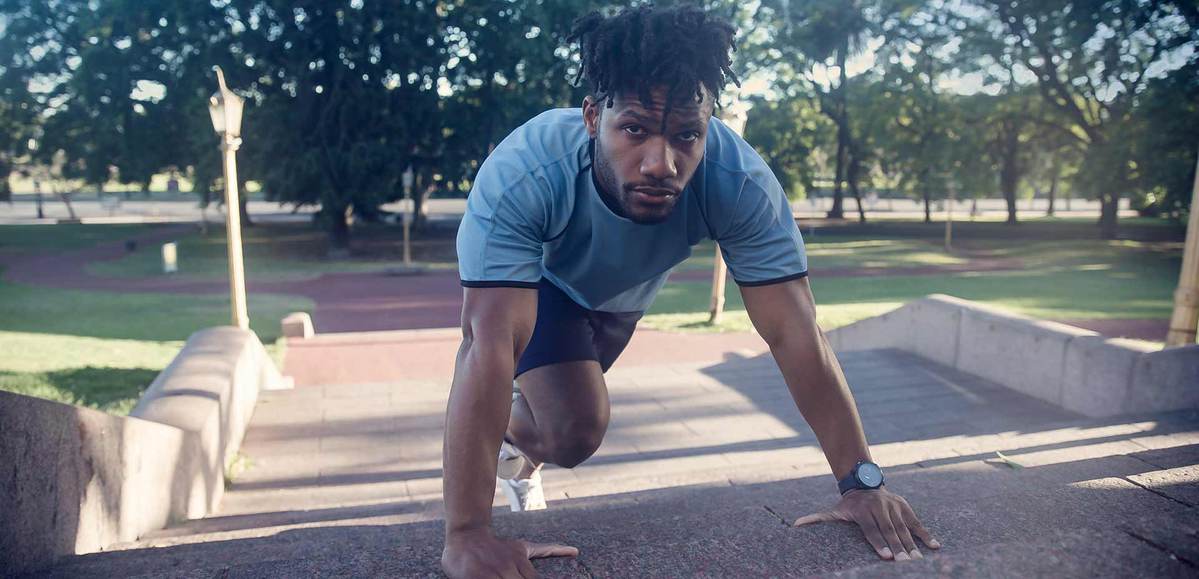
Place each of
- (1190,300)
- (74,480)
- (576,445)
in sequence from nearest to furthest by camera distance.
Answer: (74,480)
(576,445)
(1190,300)

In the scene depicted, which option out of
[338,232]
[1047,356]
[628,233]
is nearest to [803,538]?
[628,233]

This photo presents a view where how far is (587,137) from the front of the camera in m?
2.43

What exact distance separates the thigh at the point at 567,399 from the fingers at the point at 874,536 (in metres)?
1.11

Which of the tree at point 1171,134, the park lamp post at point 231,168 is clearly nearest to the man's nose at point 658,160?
the park lamp post at point 231,168

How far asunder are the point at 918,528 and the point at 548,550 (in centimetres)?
99

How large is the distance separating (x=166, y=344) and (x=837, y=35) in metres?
27.2

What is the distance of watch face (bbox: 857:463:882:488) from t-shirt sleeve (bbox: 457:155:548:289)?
1.06 metres

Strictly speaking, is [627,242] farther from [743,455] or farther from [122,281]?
[122,281]

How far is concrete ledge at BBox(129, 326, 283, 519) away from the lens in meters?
4.21

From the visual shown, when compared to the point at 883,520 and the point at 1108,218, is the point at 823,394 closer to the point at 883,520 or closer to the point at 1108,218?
the point at 883,520

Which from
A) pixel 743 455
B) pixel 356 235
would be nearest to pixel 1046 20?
pixel 356 235

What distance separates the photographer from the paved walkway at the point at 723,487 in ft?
6.93

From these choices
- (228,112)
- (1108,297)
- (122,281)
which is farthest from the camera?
(122,281)

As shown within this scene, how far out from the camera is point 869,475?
2369 mm
